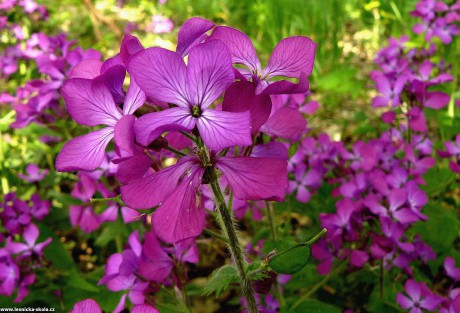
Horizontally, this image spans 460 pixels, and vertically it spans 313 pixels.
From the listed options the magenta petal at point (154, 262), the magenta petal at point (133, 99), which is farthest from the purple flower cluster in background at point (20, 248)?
the magenta petal at point (133, 99)

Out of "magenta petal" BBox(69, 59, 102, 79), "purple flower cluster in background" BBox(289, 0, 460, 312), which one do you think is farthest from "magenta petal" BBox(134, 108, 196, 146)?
"purple flower cluster in background" BBox(289, 0, 460, 312)

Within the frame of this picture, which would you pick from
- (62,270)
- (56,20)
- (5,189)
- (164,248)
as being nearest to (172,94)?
(164,248)

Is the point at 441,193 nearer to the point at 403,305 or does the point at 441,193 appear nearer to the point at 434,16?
the point at 403,305

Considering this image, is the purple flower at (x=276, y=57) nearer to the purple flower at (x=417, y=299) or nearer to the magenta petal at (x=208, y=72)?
the magenta petal at (x=208, y=72)

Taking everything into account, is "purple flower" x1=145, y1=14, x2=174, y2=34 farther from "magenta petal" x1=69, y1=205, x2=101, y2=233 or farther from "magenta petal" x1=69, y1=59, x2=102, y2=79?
"magenta petal" x1=69, y1=59, x2=102, y2=79


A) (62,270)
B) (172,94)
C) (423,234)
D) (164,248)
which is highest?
(172,94)
